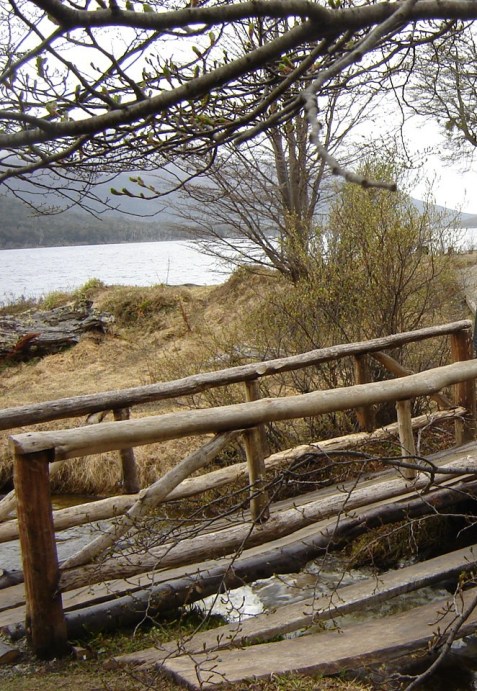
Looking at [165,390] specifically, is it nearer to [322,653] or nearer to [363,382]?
[363,382]

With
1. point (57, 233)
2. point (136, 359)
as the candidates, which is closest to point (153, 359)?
point (136, 359)

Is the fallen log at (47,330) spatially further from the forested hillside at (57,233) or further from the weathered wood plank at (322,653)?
the forested hillside at (57,233)

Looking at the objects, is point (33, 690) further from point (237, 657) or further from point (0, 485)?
point (0, 485)

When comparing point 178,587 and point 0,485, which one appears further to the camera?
point 0,485

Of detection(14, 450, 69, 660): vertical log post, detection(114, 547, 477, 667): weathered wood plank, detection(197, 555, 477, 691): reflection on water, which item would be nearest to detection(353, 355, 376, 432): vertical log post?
detection(197, 555, 477, 691): reflection on water

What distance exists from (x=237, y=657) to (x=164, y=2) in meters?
3.18

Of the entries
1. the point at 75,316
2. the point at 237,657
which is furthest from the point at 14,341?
the point at 237,657

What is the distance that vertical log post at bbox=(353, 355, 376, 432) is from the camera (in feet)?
19.8

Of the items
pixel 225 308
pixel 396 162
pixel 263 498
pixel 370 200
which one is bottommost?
pixel 263 498

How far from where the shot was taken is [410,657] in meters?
3.42

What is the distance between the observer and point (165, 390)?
15.9 ft

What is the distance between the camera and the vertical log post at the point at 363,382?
6.03 meters

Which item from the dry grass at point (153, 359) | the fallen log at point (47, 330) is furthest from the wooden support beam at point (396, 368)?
the fallen log at point (47, 330)

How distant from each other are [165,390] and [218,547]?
1.12 meters
